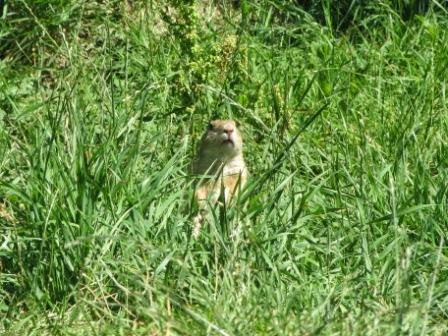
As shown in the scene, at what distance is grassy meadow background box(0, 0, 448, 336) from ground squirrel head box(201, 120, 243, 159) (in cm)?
15

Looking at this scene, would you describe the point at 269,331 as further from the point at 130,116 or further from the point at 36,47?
the point at 36,47

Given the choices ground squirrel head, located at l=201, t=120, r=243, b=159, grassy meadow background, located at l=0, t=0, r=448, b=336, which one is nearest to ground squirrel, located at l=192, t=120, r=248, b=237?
ground squirrel head, located at l=201, t=120, r=243, b=159

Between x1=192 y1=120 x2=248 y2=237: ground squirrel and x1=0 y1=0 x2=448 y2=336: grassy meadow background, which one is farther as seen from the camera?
x1=192 y1=120 x2=248 y2=237: ground squirrel

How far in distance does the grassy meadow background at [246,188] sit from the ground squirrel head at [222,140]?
0.15 meters

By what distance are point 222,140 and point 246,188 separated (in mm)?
1068

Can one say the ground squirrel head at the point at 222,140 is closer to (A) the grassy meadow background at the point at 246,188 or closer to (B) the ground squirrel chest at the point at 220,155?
(B) the ground squirrel chest at the point at 220,155

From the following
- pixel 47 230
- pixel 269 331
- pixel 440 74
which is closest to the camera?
pixel 269 331

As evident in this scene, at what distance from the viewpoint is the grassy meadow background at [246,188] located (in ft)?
16.9

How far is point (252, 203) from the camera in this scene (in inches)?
230

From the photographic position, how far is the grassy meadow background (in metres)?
5.14

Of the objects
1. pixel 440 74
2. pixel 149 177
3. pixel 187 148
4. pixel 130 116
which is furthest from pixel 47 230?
pixel 440 74

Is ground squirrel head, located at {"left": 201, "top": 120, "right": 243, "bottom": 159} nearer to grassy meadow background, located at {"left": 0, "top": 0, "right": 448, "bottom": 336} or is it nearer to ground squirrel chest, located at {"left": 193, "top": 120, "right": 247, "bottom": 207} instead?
ground squirrel chest, located at {"left": 193, "top": 120, "right": 247, "bottom": 207}

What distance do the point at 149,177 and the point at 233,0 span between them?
313cm

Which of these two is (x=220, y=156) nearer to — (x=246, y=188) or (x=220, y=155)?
(x=220, y=155)
